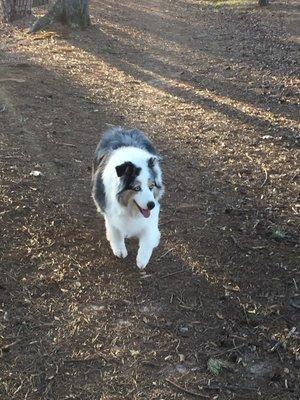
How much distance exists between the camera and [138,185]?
4703 mm

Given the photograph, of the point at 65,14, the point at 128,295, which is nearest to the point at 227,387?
the point at 128,295

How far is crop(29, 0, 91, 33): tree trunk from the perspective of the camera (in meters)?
14.2

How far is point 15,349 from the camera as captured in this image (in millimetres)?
4332

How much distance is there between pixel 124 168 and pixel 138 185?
0.21m

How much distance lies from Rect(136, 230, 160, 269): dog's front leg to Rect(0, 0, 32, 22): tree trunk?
12.9 meters

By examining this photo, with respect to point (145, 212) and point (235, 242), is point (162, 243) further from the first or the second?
point (145, 212)

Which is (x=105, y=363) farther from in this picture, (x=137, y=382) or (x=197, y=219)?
(x=197, y=219)

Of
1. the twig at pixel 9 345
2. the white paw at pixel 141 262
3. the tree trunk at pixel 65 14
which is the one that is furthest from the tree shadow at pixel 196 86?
the twig at pixel 9 345

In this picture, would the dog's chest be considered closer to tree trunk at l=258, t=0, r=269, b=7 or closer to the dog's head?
the dog's head

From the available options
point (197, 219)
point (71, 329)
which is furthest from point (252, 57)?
point (71, 329)

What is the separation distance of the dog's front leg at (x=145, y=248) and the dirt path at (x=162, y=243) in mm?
144

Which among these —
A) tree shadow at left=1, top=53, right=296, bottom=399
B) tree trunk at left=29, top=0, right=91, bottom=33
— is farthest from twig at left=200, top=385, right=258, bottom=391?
tree trunk at left=29, top=0, right=91, bottom=33

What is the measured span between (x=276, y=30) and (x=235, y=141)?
9.85m

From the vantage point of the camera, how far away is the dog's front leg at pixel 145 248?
17.3 feet
